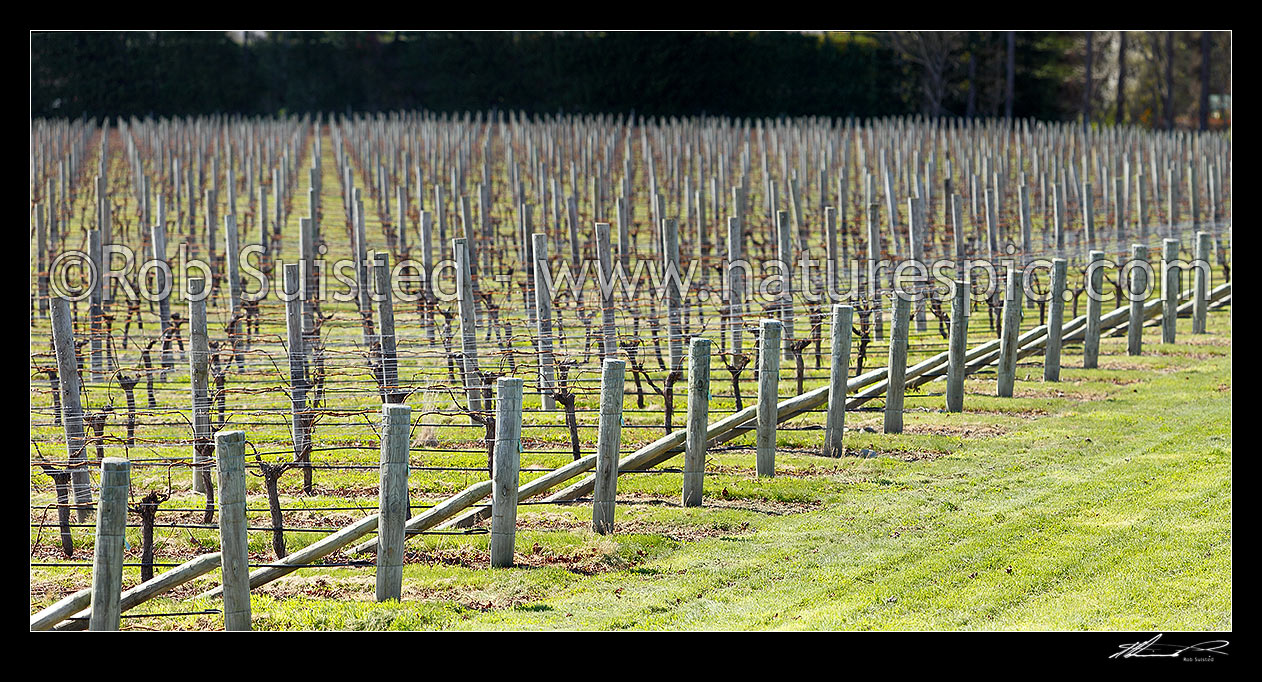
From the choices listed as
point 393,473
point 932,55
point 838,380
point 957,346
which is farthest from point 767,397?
point 932,55

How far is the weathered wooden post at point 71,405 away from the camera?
29.3 feet

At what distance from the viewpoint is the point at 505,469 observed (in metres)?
7.79

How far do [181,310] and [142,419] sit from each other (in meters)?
5.31

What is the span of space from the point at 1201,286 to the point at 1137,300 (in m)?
1.71

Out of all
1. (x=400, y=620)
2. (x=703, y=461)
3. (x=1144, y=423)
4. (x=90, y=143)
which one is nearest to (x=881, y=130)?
(x=90, y=143)

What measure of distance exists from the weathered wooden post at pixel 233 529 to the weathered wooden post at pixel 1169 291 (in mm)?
10837

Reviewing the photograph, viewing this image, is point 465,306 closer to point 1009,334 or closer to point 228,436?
point 1009,334

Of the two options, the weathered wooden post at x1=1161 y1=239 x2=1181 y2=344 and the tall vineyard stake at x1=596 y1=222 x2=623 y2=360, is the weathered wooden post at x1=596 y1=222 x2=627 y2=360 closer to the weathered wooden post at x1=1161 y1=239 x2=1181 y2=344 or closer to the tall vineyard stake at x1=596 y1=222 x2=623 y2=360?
the tall vineyard stake at x1=596 y1=222 x2=623 y2=360

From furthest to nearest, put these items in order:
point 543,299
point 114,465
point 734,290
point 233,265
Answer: point 233,265, point 734,290, point 543,299, point 114,465

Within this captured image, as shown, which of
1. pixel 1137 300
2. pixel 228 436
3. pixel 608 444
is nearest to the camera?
pixel 228 436

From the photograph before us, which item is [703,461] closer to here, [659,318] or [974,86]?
[659,318]

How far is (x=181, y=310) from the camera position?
55.1 feet
